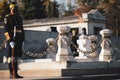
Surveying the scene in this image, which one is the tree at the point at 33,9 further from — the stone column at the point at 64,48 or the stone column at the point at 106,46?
the stone column at the point at 64,48

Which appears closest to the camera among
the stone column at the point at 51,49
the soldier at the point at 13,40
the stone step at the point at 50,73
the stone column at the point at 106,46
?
the soldier at the point at 13,40

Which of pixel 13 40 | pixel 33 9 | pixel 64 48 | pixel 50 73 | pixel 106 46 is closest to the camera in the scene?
pixel 13 40

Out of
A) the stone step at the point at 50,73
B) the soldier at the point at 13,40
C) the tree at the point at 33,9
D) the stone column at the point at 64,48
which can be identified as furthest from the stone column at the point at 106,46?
the tree at the point at 33,9

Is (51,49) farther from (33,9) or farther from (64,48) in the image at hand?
(33,9)

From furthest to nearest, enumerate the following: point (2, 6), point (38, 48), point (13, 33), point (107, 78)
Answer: point (2, 6), point (38, 48), point (107, 78), point (13, 33)

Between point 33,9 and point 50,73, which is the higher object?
point 50,73

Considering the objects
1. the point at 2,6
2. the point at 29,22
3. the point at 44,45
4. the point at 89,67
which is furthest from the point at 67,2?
the point at 89,67

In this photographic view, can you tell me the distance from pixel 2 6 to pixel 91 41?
4599 centimetres

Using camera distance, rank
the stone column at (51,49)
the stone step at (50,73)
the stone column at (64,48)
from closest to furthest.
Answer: the stone step at (50,73) → the stone column at (64,48) → the stone column at (51,49)

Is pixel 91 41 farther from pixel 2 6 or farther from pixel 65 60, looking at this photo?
pixel 2 6

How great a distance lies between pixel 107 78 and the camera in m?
13.1

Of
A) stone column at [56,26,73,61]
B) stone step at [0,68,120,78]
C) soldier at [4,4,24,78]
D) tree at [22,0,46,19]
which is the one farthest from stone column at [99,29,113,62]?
tree at [22,0,46,19]

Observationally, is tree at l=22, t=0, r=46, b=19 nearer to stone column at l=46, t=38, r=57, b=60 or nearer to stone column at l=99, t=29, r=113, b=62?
stone column at l=46, t=38, r=57, b=60

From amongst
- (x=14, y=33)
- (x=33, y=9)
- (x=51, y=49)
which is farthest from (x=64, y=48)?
(x=33, y=9)
